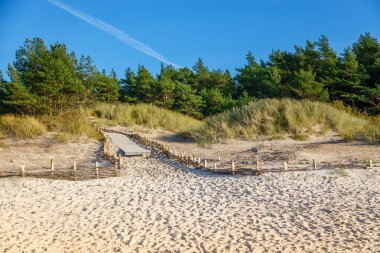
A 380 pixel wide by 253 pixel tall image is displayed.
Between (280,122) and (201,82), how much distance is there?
28.7 metres

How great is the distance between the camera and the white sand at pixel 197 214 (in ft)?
16.2

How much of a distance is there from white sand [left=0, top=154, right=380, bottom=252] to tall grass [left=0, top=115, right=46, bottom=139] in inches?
304

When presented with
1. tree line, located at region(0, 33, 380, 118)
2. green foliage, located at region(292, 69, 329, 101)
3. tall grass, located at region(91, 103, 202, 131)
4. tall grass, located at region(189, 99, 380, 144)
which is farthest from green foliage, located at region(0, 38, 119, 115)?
green foliage, located at region(292, 69, 329, 101)

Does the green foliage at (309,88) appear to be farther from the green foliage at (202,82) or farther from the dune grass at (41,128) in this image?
the dune grass at (41,128)

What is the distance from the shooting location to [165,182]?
9.36m

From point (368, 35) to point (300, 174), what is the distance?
2703 cm

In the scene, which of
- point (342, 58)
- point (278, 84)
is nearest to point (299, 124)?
point (278, 84)

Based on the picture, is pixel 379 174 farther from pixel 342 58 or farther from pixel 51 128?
pixel 342 58

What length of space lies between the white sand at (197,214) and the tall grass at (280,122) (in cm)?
722

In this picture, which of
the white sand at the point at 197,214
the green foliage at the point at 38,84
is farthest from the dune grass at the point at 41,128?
the white sand at the point at 197,214

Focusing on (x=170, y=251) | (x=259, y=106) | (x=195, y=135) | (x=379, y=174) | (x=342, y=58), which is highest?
(x=342, y=58)

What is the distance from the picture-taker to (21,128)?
1670 cm

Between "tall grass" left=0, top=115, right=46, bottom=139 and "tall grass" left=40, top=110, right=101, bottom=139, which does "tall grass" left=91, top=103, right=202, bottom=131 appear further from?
"tall grass" left=0, top=115, right=46, bottom=139

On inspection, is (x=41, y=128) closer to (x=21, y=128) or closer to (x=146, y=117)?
(x=21, y=128)
